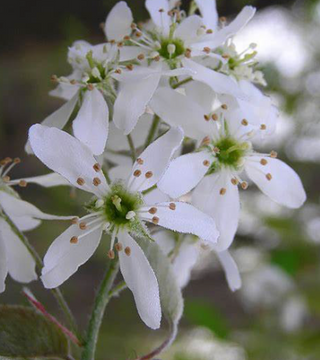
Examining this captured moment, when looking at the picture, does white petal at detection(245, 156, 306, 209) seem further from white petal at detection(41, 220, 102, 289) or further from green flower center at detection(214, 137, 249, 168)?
white petal at detection(41, 220, 102, 289)

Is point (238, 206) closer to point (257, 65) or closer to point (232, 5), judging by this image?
point (257, 65)

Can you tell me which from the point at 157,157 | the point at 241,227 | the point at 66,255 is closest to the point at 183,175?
the point at 157,157

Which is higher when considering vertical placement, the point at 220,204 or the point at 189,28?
Result: the point at 189,28

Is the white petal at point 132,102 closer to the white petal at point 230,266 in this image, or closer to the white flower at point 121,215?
the white flower at point 121,215

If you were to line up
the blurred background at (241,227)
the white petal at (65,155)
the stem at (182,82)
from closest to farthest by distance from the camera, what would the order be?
the white petal at (65,155), the stem at (182,82), the blurred background at (241,227)

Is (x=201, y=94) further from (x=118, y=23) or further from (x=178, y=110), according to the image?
(x=118, y=23)

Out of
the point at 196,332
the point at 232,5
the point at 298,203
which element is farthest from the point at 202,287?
the point at 298,203

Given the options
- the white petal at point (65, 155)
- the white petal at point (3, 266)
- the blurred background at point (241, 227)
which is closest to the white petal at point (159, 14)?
the white petal at point (65, 155)
